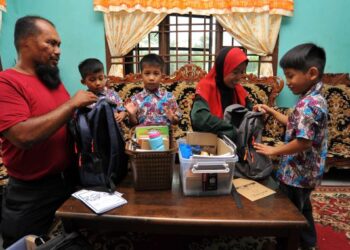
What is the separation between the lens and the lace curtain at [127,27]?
3070 millimetres

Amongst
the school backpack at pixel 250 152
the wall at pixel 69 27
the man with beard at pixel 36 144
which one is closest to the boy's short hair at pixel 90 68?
the man with beard at pixel 36 144

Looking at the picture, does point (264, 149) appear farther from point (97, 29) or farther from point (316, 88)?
point (97, 29)

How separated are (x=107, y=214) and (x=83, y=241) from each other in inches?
7.5

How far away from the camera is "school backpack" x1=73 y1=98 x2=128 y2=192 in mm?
1068

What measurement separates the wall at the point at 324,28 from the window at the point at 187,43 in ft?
1.32

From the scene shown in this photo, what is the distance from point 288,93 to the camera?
127 inches

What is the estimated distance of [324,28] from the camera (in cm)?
307

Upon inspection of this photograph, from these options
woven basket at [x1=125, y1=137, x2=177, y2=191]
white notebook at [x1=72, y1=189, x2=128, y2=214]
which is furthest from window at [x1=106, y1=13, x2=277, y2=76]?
white notebook at [x1=72, y1=189, x2=128, y2=214]

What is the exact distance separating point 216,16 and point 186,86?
0.95m

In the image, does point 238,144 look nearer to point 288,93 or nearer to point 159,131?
point 159,131

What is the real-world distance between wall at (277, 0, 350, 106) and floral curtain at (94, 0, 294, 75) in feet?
0.51

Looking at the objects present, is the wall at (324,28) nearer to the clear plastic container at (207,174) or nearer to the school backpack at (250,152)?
the school backpack at (250,152)

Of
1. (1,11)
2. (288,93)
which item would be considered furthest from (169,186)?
(1,11)

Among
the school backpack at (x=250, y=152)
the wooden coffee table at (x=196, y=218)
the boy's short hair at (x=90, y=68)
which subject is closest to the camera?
the wooden coffee table at (x=196, y=218)
